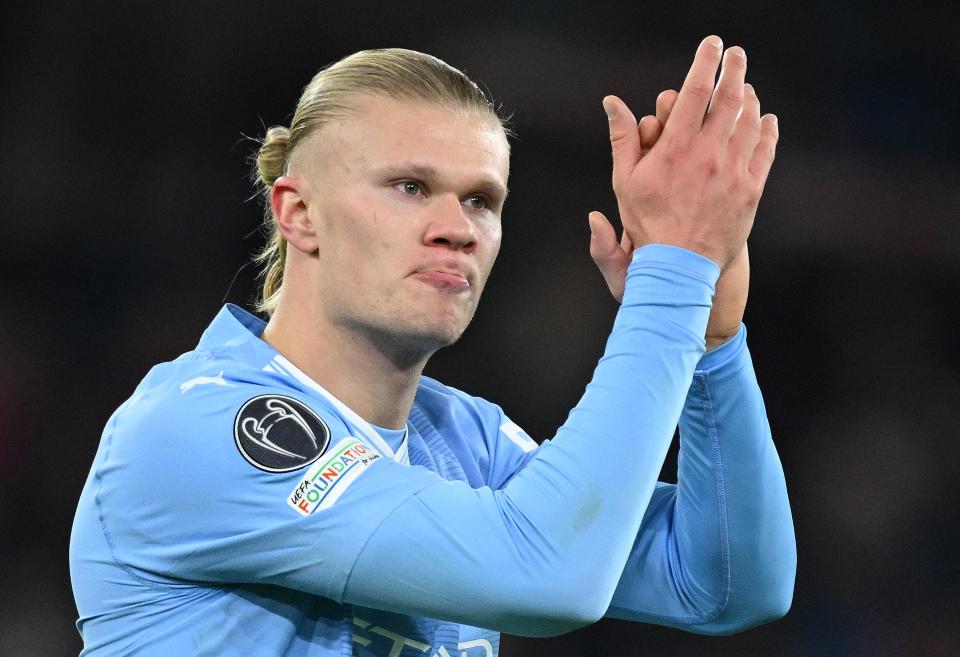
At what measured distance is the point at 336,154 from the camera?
5.74 ft

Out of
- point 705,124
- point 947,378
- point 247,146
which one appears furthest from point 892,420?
point 705,124

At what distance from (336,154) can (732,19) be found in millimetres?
2727

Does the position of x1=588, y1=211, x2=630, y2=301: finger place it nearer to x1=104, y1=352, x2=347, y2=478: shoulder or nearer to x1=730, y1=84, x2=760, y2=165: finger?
x1=730, y1=84, x2=760, y2=165: finger

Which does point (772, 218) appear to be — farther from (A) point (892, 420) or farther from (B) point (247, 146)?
(B) point (247, 146)

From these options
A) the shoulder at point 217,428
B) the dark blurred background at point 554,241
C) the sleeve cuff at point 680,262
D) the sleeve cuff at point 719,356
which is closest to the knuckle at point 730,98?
the sleeve cuff at point 680,262

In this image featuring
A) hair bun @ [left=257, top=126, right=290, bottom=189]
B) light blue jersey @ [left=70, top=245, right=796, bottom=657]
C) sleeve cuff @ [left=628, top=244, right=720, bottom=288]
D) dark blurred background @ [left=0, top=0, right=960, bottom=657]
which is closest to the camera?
light blue jersey @ [left=70, top=245, right=796, bottom=657]

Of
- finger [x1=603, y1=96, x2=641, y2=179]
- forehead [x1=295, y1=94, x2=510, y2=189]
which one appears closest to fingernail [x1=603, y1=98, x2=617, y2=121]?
finger [x1=603, y1=96, x2=641, y2=179]

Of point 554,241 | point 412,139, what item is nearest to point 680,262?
point 412,139

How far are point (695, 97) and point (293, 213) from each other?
0.66 metres

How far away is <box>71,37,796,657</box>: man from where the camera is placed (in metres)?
1.39

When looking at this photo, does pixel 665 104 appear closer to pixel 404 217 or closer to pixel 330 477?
pixel 404 217

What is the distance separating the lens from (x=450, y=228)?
5.39 feet

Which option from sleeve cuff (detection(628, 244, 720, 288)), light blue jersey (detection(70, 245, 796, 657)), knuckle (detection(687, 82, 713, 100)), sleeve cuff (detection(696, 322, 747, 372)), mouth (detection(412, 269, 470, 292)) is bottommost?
light blue jersey (detection(70, 245, 796, 657))

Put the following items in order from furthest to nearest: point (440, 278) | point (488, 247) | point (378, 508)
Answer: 1. point (488, 247)
2. point (440, 278)
3. point (378, 508)
